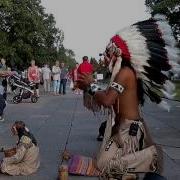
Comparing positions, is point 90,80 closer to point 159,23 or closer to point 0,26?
point 159,23

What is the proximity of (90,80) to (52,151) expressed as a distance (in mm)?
5431

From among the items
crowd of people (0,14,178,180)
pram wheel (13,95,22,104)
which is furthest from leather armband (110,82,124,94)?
pram wheel (13,95,22,104)

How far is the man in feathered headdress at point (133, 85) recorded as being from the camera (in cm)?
491

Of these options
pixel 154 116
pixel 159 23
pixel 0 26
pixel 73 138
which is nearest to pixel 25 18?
pixel 0 26

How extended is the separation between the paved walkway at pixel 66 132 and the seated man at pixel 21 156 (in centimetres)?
15

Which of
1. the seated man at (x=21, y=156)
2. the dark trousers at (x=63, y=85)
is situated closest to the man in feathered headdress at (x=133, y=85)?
the seated man at (x=21, y=156)

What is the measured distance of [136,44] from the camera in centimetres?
497

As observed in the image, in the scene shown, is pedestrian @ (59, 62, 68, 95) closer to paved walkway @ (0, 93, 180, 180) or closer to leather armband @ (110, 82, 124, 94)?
paved walkway @ (0, 93, 180, 180)

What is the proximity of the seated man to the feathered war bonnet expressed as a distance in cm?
340

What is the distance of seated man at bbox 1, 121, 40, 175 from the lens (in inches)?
318

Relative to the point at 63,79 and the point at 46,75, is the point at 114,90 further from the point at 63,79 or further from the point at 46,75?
the point at 46,75

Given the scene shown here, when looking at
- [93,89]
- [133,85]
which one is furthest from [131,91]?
[93,89]

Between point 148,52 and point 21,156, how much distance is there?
3637 millimetres

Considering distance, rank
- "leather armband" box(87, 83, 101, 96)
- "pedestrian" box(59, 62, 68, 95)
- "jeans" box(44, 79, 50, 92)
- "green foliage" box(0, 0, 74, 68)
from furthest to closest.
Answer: "green foliage" box(0, 0, 74, 68) → "jeans" box(44, 79, 50, 92) → "pedestrian" box(59, 62, 68, 95) → "leather armband" box(87, 83, 101, 96)
